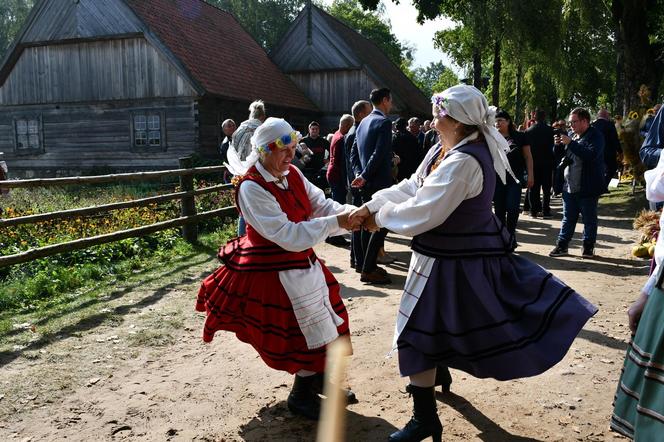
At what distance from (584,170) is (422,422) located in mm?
5533

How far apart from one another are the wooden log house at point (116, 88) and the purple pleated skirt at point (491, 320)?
17.9m

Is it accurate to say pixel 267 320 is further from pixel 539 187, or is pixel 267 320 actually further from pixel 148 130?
pixel 148 130

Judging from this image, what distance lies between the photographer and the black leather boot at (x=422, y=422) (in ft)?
10.3

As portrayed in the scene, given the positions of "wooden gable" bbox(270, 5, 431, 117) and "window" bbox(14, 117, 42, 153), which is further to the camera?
"wooden gable" bbox(270, 5, 431, 117)

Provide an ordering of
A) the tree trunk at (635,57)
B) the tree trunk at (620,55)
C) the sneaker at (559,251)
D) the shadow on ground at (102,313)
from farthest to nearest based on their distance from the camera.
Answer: the tree trunk at (620,55)
the tree trunk at (635,57)
the sneaker at (559,251)
the shadow on ground at (102,313)

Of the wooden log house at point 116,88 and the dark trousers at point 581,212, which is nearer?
the dark trousers at point 581,212

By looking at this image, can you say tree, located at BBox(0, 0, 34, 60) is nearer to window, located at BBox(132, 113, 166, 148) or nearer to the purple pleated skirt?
window, located at BBox(132, 113, 166, 148)

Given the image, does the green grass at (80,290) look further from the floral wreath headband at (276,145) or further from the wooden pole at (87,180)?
the floral wreath headband at (276,145)

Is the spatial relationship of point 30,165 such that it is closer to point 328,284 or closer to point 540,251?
point 540,251

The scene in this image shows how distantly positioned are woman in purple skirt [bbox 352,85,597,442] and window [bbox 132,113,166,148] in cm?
1938

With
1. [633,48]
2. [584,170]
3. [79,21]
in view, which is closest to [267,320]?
[584,170]

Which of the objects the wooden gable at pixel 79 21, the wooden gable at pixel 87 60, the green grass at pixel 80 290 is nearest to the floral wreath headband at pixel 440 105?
the green grass at pixel 80 290

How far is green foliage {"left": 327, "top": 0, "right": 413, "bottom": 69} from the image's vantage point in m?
49.0

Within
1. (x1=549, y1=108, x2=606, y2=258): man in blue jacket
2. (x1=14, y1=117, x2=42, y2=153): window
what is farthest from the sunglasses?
(x1=14, y1=117, x2=42, y2=153): window
